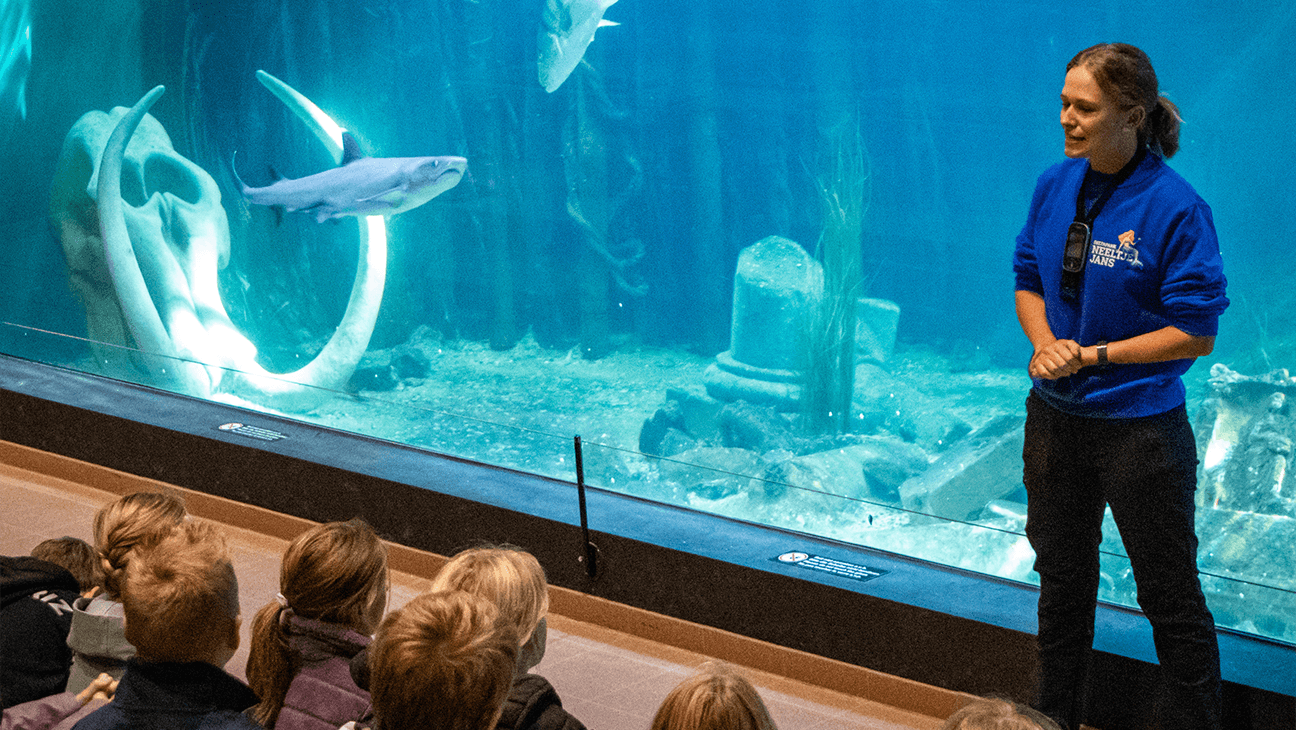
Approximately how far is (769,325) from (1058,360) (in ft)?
19.5

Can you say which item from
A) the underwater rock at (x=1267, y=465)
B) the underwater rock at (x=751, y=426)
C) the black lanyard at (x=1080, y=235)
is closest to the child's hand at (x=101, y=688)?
the black lanyard at (x=1080, y=235)

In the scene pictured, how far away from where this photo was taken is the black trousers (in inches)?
97.1

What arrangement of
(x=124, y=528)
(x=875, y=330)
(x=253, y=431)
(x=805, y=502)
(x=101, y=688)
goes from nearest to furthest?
(x=101, y=688), (x=124, y=528), (x=805, y=502), (x=253, y=431), (x=875, y=330)

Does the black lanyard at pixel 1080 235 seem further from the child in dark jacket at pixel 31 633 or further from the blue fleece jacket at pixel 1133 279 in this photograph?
the child in dark jacket at pixel 31 633

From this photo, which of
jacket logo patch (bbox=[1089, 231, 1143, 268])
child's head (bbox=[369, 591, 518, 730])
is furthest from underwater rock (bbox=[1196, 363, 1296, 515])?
child's head (bbox=[369, 591, 518, 730])

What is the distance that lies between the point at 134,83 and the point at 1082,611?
31.1 feet

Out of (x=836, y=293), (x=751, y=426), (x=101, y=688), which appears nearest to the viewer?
(x=101, y=688)

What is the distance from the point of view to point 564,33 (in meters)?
8.33

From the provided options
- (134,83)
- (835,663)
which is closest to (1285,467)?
(835,663)

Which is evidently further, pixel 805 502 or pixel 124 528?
pixel 805 502

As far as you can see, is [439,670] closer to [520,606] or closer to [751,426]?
[520,606]

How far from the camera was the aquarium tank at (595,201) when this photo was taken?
26.7ft

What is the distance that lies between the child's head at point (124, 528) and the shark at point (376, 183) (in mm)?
4907

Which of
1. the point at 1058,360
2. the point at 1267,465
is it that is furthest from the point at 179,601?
the point at 1267,465
